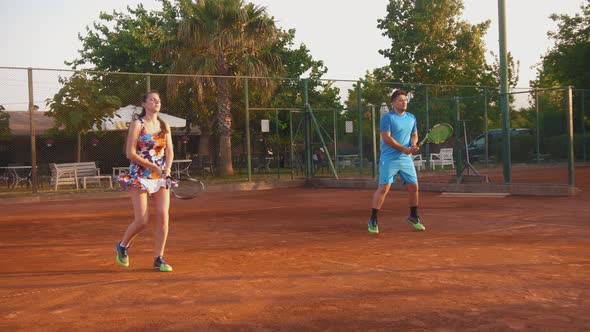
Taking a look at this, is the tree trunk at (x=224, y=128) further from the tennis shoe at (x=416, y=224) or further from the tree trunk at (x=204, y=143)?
the tennis shoe at (x=416, y=224)

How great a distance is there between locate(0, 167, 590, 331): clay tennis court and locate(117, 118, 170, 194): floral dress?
0.82 metres

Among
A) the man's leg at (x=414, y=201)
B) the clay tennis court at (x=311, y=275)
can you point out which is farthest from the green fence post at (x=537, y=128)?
the man's leg at (x=414, y=201)

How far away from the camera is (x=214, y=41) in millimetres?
23188

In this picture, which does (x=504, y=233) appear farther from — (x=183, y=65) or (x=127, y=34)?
(x=127, y=34)

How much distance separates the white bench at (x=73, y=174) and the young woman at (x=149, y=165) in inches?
468

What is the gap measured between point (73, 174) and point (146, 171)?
1312 cm

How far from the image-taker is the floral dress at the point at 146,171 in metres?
6.04

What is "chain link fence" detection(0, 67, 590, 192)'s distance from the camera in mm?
18844

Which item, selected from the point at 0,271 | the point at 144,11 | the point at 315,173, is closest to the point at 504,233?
the point at 0,271

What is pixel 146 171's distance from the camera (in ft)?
19.9

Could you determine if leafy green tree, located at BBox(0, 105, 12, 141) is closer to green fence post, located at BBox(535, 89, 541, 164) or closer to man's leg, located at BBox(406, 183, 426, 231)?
man's leg, located at BBox(406, 183, 426, 231)

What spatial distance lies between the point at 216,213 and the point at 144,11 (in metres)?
29.0

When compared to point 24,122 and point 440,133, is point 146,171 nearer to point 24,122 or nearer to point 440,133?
point 440,133

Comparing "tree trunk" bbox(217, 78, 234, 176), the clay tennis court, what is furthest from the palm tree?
the clay tennis court
